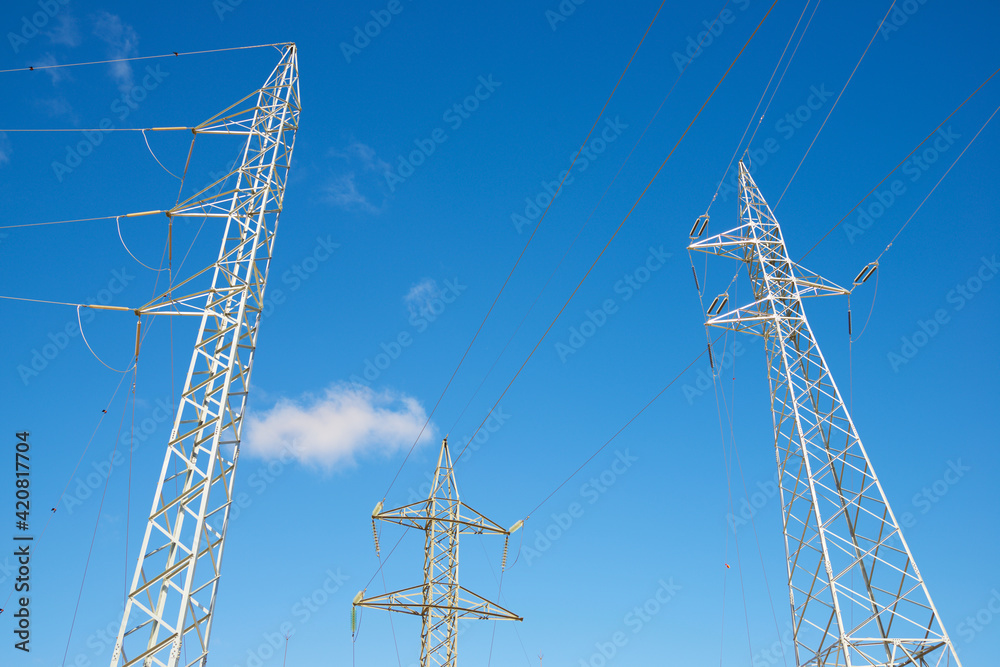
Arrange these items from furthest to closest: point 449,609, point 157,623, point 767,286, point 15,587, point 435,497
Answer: point 435,497 < point 449,609 < point 767,286 < point 15,587 < point 157,623

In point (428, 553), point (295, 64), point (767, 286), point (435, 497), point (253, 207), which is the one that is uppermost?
point (295, 64)

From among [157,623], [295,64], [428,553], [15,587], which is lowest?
[157,623]

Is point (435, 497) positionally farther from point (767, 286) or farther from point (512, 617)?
point (767, 286)

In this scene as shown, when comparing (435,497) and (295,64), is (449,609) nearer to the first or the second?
(435,497)

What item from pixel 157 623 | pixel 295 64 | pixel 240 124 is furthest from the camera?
pixel 295 64

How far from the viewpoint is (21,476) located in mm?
18656

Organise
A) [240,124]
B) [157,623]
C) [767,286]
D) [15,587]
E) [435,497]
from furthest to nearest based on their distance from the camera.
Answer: [435,497] → [767,286] → [240,124] → [15,587] → [157,623]

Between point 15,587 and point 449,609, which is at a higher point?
point 449,609

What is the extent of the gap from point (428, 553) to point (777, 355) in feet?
50.8

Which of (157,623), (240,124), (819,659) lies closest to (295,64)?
(240,124)

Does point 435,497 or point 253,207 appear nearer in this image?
point 253,207

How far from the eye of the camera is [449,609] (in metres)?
27.6

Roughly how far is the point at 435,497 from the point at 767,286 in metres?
15.8

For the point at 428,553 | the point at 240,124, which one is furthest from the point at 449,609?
the point at 240,124
